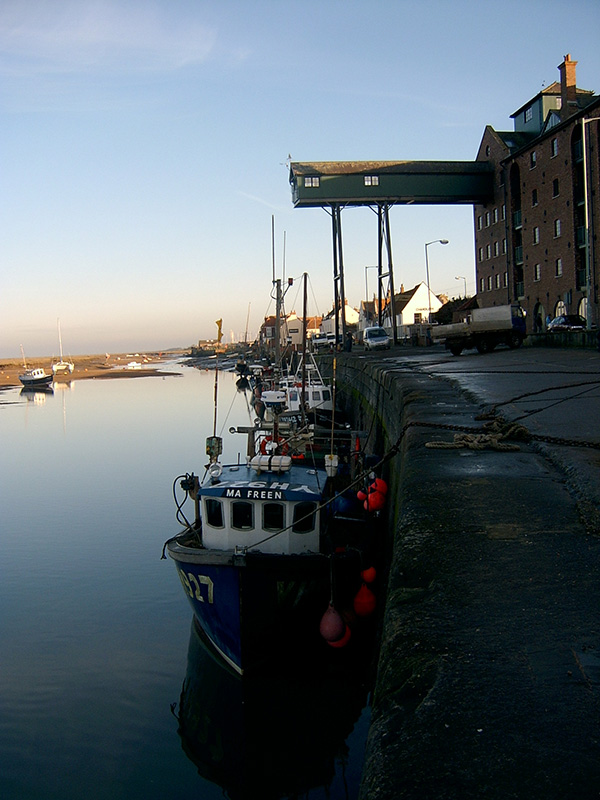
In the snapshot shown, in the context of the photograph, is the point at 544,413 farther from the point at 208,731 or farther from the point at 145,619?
the point at 145,619

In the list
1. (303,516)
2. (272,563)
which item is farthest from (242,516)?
(272,563)

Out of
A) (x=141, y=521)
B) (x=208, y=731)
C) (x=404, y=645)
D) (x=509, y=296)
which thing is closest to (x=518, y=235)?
(x=509, y=296)

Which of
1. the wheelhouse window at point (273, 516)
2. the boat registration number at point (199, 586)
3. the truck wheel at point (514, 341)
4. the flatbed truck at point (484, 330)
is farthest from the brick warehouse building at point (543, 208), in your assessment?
the boat registration number at point (199, 586)

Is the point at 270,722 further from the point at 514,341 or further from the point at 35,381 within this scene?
the point at 35,381

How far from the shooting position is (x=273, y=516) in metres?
11.5

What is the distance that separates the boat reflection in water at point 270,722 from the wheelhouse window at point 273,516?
88.8 inches

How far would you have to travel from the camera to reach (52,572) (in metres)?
16.0

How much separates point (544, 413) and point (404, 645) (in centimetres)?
871

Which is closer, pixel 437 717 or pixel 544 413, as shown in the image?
pixel 437 717

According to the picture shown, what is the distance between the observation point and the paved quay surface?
2.96 m

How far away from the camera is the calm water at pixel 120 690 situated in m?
9.03

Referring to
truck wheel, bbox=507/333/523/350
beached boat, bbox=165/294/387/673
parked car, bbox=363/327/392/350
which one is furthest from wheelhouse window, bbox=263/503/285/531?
parked car, bbox=363/327/392/350

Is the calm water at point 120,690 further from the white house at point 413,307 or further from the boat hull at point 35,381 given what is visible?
the boat hull at point 35,381

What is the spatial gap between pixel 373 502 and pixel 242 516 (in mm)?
3068
